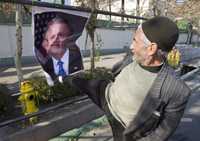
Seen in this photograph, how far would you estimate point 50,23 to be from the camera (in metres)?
2.78

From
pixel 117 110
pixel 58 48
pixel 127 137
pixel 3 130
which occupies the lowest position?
pixel 3 130

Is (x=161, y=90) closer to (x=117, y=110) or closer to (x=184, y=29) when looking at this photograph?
(x=117, y=110)

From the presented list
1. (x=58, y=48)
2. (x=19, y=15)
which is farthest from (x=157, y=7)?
(x=58, y=48)

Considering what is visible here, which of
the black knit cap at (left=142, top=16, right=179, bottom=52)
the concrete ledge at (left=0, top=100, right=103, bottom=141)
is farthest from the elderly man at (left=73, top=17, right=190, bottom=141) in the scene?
the concrete ledge at (left=0, top=100, right=103, bottom=141)

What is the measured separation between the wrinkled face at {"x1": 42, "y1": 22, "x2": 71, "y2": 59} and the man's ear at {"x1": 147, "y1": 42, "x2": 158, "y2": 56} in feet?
3.18

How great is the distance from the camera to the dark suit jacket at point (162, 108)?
213 cm

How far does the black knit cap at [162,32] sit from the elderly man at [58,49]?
3.15 feet

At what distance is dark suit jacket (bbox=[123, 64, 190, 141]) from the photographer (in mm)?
2129

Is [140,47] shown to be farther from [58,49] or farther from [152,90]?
[58,49]

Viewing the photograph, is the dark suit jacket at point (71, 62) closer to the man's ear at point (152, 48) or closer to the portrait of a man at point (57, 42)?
the portrait of a man at point (57, 42)

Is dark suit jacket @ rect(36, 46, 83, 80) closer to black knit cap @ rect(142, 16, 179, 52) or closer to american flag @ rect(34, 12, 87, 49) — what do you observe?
american flag @ rect(34, 12, 87, 49)

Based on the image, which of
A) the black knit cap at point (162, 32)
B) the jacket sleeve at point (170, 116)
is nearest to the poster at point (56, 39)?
the black knit cap at point (162, 32)

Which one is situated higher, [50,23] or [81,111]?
[50,23]

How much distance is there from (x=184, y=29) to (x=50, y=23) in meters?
33.8
